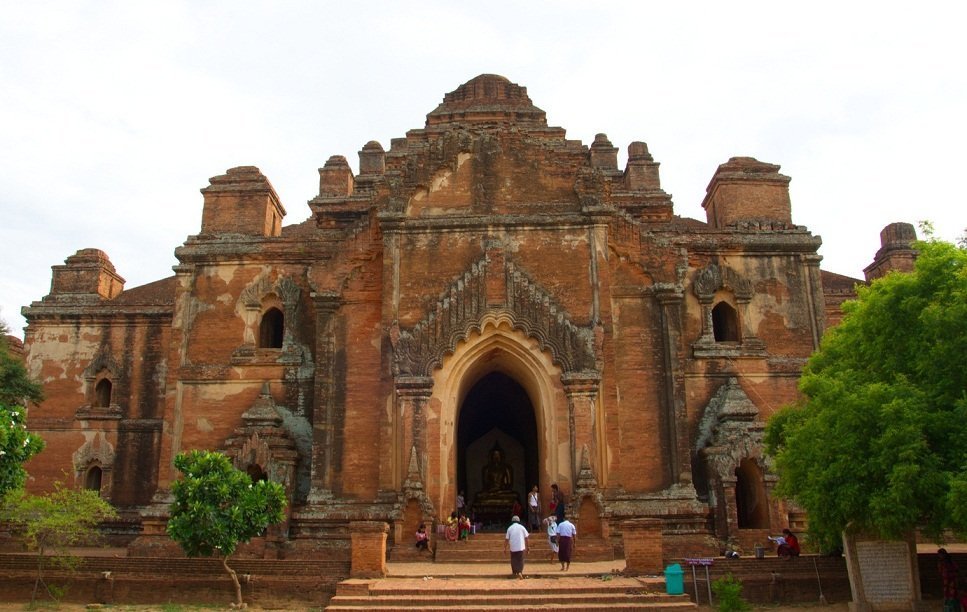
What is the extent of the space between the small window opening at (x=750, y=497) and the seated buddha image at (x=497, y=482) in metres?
Answer: 6.78

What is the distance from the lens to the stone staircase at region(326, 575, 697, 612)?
15.1m

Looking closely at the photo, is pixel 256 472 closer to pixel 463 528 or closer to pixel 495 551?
pixel 463 528

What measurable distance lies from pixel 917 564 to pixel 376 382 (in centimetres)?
1305

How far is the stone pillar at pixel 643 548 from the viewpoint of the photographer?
56.7ft

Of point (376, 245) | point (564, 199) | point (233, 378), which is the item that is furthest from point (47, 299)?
point (564, 199)

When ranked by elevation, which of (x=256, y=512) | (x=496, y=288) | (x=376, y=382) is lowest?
(x=256, y=512)

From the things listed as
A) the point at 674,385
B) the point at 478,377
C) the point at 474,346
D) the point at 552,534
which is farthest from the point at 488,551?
the point at 674,385

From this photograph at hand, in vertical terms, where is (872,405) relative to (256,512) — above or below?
above

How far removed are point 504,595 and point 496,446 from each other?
1363cm

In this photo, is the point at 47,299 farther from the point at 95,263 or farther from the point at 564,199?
the point at 564,199

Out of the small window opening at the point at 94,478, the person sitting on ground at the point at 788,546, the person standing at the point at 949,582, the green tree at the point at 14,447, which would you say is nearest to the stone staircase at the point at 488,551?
the person sitting on ground at the point at 788,546

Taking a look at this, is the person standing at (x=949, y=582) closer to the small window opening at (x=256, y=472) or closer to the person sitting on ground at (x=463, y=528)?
the person sitting on ground at (x=463, y=528)

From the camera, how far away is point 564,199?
23.4 meters

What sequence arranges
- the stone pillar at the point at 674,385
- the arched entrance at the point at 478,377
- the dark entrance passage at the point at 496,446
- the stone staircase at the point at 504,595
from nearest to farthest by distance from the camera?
the stone staircase at the point at 504,595, the arched entrance at the point at 478,377, the stone pillar at the point at 674,385, the dark entrance passage at the point at 496,446
